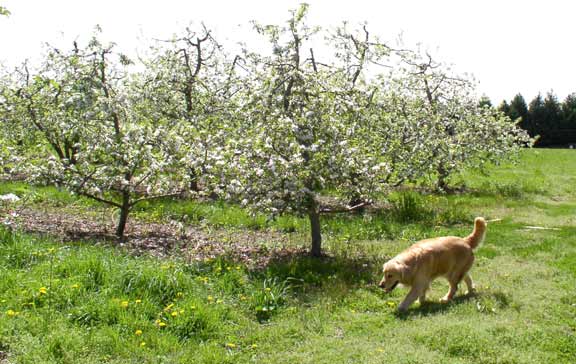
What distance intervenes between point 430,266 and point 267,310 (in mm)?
2026

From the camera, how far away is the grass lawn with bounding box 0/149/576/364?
5.12 meters

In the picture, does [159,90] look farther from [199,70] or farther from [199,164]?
[199,164]

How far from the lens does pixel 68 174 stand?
8969 mm

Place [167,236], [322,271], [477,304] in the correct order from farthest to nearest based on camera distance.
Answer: [167,236] < [322,271] < [477,304]

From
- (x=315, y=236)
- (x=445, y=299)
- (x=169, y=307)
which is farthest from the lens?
(x=315, y=236)

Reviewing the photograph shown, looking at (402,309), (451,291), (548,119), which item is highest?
(548,119)

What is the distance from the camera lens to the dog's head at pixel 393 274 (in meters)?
6.42

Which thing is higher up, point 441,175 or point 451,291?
point 441,175

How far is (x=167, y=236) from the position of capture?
30.9 feet

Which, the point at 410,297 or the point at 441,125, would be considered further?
the point at 441,125

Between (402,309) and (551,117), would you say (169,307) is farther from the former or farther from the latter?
(551,117)

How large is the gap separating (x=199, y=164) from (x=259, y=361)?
406cm

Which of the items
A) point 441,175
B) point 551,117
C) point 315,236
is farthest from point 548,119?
point 315,236

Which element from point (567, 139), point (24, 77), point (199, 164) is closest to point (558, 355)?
point (199, 164)
